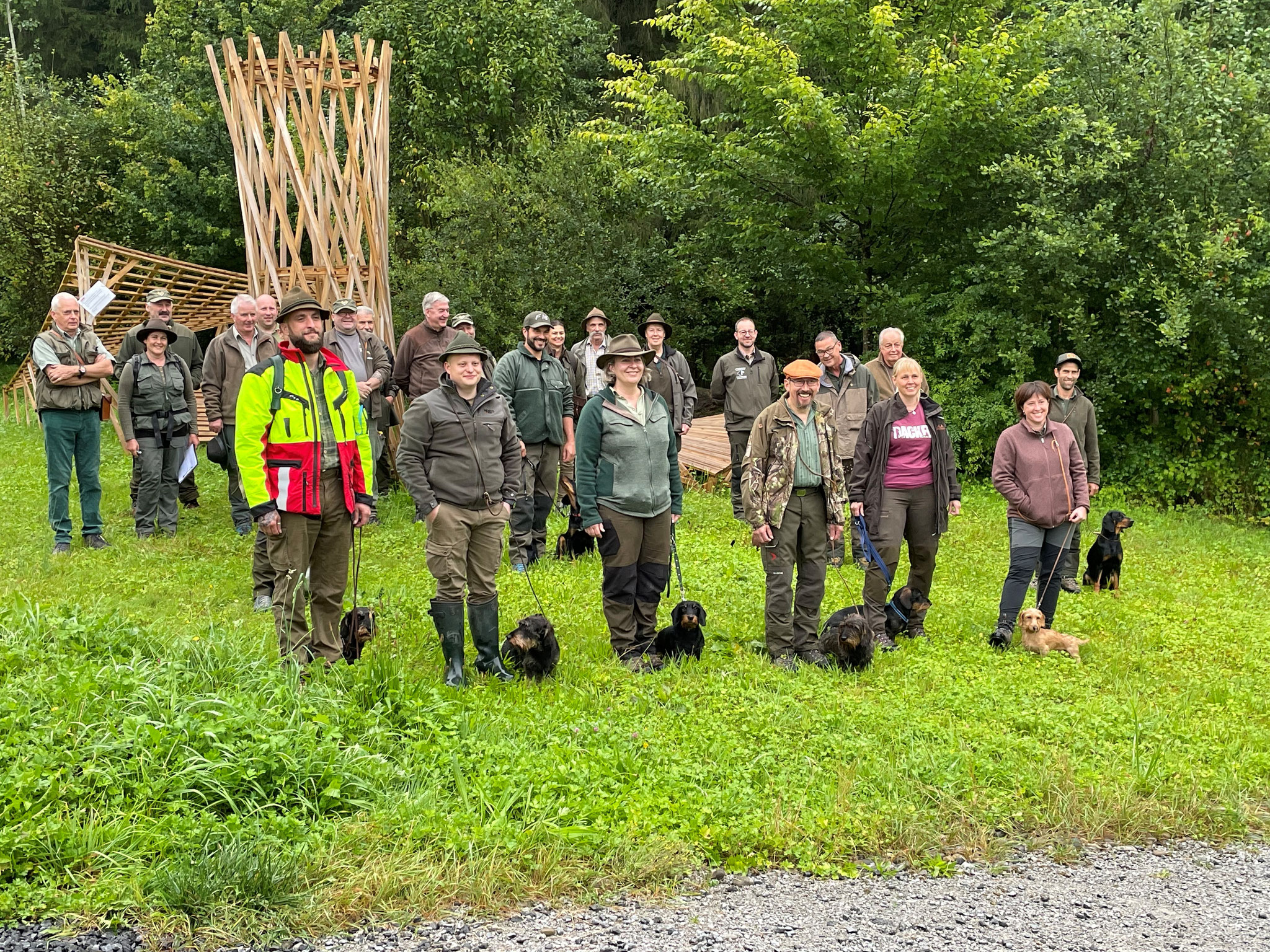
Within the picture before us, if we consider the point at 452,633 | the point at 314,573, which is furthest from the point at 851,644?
the point at 314,573

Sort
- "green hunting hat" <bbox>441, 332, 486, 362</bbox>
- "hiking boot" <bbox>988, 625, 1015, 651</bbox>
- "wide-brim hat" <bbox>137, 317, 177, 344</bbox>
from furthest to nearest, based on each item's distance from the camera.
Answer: "wide-brim hat" <bbox>137, 317, 177, 344</bbox> → "hiking boot" <bbox>988, 625, 1015, 651</bbox> → "green hunting hat" <bbox>441, 332, 486, 362</bbox>

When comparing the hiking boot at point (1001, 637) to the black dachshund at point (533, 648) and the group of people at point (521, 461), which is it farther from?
the black dachshund at point (533, 648)

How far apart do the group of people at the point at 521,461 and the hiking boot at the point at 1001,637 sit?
0.01 metres

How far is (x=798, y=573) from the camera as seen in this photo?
6855 millimetres

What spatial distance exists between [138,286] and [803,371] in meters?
13.1

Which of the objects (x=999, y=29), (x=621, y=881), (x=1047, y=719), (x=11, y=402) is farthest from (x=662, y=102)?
(x=11, y=402)

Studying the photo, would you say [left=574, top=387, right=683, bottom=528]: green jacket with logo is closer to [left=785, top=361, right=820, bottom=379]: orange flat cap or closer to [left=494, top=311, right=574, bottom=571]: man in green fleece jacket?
[left=785, top=361, right=820, bottom=379]: orange flat cap

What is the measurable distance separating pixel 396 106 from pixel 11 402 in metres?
11.0

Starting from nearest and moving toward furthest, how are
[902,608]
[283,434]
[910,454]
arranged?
1. [283,434]
2. [910,454]
3. [902,608]

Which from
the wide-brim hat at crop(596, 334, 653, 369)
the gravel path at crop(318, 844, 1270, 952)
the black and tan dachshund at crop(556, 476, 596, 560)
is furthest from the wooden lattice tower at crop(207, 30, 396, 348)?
the gravel path at crop(318, 844, 1270, 952)

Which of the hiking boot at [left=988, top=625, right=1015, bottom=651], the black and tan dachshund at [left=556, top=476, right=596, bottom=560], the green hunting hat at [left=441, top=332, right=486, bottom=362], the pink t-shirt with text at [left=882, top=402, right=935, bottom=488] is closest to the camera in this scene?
the green hunting hat at [left=441, top=332, right=486, bottom=362]

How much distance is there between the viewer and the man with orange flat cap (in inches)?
262

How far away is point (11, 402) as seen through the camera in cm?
2458

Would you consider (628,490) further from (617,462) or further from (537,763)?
(537,763)
